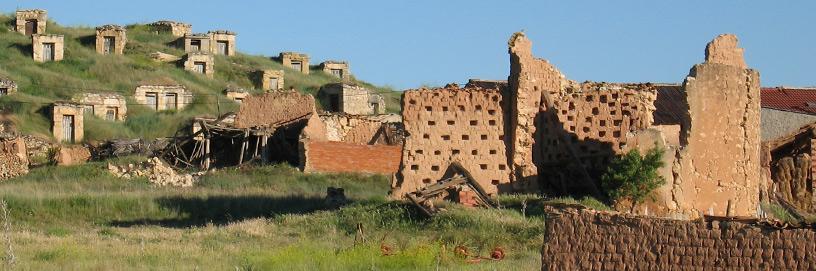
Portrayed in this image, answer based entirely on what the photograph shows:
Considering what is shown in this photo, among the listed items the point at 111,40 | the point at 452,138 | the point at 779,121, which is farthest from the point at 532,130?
the point at 111,40

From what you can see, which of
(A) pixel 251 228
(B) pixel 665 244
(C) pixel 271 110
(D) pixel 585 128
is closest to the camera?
(B) pixel 665 244

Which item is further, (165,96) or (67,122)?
(165,96)

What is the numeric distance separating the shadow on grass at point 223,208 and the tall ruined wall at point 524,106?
11.8ft

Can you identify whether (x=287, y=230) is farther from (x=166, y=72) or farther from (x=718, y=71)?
(x=166, y=72)

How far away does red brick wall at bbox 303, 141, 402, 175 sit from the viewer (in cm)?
3616

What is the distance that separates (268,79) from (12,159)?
2080 centimetres

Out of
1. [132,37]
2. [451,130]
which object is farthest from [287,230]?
[132,37]

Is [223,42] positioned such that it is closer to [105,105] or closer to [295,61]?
[295,61]

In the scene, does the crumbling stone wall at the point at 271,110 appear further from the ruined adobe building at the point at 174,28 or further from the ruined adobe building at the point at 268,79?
the ruined adobe building at the point at 174,28

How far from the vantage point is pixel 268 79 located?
200 ft

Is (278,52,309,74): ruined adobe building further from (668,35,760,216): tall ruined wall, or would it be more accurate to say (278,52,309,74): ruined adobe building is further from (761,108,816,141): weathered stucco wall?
(668,35,760,216): tall ruined wall

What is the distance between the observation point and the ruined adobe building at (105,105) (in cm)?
5247

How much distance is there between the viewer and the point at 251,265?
67.4 ft

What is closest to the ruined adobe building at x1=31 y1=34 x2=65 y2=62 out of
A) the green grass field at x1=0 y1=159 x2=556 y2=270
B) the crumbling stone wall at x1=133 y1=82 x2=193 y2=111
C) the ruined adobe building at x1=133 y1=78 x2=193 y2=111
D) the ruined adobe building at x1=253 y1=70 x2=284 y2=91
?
the ruined adobe building at x1=133 y1=78 x2=193 y2=111
